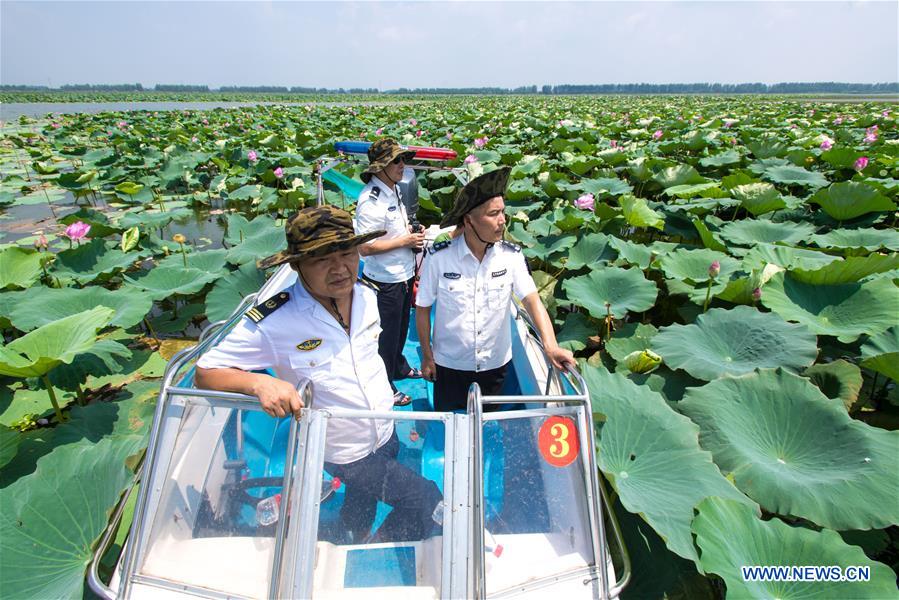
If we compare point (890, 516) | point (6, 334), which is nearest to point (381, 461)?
point (890, 516)

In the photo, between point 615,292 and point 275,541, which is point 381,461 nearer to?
point 275,541

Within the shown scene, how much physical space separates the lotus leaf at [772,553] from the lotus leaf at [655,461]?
8 centimetres

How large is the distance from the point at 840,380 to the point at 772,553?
53.9 inches

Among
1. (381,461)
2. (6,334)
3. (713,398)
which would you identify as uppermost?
(381,461)

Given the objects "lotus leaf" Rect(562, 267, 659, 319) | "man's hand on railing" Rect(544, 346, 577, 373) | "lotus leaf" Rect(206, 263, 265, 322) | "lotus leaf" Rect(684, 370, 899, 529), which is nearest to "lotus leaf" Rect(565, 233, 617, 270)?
"lotus leaf" Rect(562, 267, 659, 319)

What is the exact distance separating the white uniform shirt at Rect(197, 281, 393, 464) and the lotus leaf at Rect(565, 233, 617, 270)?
9.73 ft

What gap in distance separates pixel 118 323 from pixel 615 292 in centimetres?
350

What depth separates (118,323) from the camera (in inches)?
115

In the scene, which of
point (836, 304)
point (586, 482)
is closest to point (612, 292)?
point (836, 304)

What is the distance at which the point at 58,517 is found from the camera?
62.2 inches

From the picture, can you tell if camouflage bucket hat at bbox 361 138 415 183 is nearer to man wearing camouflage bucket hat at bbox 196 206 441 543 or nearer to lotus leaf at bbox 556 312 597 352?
man wearing camouflage bucket hat at bbox 196 206 441 543

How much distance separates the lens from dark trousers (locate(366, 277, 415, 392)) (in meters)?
2.81

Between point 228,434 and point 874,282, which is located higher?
point 874,282

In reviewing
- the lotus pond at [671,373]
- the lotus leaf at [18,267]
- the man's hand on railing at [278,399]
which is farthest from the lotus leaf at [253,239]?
the man's hand on railing at [278,399]
